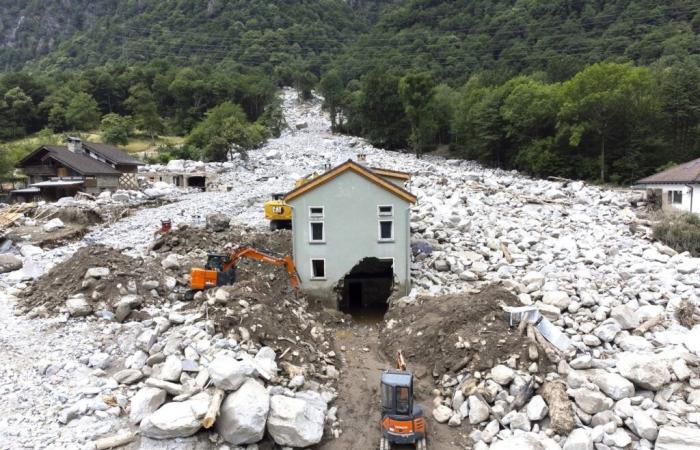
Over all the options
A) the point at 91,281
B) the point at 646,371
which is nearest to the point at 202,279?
the point at 91,281

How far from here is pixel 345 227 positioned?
1889 cm

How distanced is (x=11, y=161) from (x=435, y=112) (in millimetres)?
48830

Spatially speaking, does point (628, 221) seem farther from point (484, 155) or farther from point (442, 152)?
point (442, 152)

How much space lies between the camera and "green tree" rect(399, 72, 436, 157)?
6059cm

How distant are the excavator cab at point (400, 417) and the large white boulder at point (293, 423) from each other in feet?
5.01

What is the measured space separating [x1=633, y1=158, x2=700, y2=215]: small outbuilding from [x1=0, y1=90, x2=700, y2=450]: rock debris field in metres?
10.2

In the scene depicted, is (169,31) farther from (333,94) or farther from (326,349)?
(326,349)

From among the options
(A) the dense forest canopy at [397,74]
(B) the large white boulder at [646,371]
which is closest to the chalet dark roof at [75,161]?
(A) the dense forest canopy at [397,74]

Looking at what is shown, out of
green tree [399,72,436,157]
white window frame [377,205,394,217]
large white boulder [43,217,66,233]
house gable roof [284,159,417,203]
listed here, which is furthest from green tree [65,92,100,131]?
white window frame [377,205,394,217]

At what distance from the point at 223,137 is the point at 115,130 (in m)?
20.4

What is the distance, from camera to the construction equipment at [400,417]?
10789 mm

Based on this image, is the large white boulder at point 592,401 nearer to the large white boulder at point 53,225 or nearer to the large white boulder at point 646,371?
the large white boulder at point 646,371

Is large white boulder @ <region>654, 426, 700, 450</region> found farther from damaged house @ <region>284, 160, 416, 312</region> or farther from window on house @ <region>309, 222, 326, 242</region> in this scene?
window on house @ <region>309, 222, 326, 242</region>

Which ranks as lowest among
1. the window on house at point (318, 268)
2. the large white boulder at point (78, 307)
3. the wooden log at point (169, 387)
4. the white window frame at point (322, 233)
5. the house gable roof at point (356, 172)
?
the wooden log at point (169, 387)
